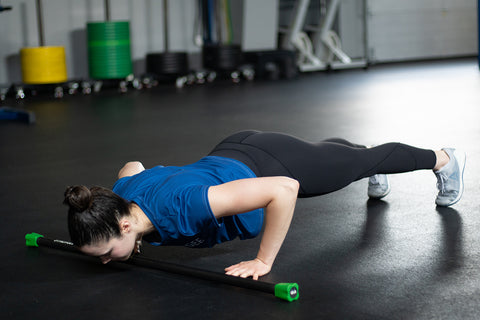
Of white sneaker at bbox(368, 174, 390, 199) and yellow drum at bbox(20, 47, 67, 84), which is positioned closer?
white sneaker at bbox(368, 174, 390, 199)

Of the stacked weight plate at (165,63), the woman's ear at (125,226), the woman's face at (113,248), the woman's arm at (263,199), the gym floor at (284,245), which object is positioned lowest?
the gym floor at (284,245)

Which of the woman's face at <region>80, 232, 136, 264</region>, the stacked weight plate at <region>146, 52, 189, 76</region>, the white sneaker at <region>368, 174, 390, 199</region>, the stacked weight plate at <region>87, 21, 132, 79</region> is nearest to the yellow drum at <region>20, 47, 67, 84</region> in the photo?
the stacked weight plate at <region>87, 21, 132, 79</region>

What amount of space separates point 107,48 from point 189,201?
596cm

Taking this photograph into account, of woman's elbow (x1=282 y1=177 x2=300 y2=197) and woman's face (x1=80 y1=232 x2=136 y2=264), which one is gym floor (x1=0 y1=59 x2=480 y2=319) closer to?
woman's face (x1=80 y1=232 x2=136 y2=264)

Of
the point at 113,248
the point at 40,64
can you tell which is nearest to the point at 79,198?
the point at 113,248

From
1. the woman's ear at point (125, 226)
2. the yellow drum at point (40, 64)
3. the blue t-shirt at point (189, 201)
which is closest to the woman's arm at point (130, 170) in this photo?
the blue t-shirt at point (189, 201)

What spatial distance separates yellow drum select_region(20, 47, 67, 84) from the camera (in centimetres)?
670

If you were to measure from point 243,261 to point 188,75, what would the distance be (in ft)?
21.3

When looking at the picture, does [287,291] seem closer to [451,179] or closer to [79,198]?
[79,198]

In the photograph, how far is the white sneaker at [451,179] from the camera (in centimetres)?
223

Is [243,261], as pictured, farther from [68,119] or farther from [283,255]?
[68,119]

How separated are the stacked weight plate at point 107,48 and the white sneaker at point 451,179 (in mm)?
5507

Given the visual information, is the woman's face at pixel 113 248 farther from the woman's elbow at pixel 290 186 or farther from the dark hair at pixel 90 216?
the woman's elbow at pixel 290 186

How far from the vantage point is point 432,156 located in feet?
7.11
